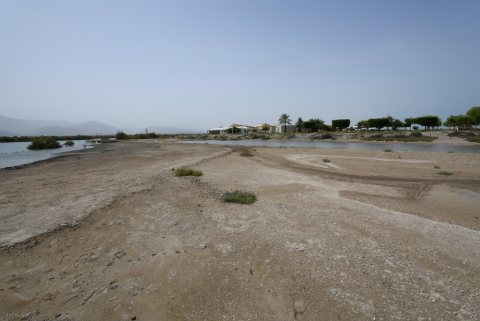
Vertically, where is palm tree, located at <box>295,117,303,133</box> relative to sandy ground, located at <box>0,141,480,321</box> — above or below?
above

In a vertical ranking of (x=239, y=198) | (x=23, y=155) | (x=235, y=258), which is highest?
(x=23, y=155)

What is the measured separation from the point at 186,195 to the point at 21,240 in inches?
244

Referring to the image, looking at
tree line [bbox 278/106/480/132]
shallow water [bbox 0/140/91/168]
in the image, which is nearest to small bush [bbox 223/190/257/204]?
shallow water [bbox 0/140/91/168]

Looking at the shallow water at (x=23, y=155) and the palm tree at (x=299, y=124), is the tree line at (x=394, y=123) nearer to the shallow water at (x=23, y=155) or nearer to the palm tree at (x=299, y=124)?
the palm tree at (x=299, y=124)

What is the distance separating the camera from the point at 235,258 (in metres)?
6.38

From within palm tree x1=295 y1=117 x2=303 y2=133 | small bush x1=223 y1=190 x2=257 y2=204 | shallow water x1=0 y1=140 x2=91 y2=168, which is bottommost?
small bush x1=223 y1=190 x2=257 y2=204

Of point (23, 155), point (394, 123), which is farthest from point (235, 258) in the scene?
point (394, 123)

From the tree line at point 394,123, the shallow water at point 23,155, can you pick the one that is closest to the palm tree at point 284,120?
the tree line at point 394,123

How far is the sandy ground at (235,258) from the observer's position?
15.5 feet

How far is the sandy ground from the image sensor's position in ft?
15.5

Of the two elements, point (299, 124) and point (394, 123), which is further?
point (299, 124)

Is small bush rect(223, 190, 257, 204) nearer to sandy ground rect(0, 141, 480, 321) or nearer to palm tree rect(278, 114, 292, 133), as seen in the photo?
sandy ground rect(0, 141, 480, 321)

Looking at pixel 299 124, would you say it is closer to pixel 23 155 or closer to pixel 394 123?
pixel 394 123

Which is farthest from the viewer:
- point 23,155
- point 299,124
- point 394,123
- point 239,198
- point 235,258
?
point 299,124
